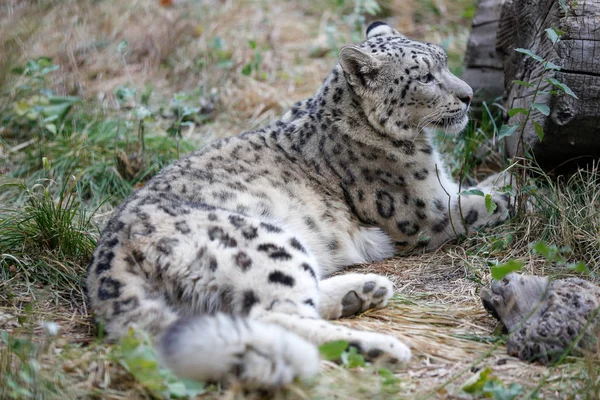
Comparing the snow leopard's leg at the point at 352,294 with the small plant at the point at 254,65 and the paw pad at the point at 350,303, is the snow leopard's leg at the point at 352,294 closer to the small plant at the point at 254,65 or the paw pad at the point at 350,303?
the paw pad at the point at 350,303

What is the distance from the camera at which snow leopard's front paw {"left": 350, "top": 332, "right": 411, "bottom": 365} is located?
384 cm

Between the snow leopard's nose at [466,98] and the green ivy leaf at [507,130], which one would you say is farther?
the snow leopard's nose at [466,98]

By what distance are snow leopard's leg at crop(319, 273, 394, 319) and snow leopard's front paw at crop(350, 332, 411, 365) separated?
623 millimetres

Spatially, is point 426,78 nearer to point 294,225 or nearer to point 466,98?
point 466,98

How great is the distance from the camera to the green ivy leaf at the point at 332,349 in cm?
357

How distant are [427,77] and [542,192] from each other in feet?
4.26

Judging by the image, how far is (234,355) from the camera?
334 centimetres

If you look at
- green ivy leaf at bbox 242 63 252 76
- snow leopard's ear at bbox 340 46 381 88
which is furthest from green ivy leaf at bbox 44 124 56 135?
snow leopard's ear at bbox 340 46 381 88

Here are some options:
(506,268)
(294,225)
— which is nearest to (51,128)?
(294,225)

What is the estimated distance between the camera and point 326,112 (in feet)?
19.1

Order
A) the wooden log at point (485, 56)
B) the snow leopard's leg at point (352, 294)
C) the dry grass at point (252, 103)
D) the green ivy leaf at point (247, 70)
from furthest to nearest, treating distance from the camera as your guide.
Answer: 1. the green ivy leaf at point (247, 70)
2. the wooden log at point (485, 56)
3. the snow leopard's leg at point (352, 294)
4. the dry grass at point (252, 103)

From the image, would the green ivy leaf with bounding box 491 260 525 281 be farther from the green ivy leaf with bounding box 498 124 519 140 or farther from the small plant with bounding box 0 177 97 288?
the small plant with bounding box 0 177 97 288

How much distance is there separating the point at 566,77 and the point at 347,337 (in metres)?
2.79

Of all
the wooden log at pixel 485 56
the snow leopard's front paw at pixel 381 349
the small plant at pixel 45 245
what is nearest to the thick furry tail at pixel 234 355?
the snow leopard's front paw at pixel 381 349
